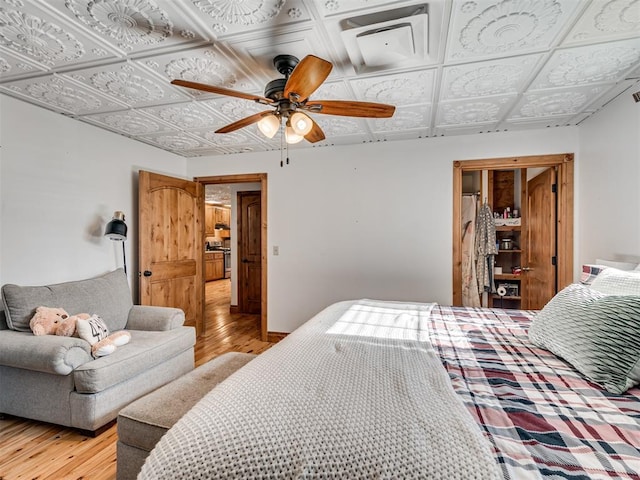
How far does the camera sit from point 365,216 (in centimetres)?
359

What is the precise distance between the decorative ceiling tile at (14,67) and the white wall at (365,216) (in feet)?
7.04

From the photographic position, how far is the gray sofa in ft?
6.48

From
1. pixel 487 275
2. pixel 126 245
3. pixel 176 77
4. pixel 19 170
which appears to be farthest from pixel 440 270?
pixel 19 170

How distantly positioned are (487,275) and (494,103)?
265cm

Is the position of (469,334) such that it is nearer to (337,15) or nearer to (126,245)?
(337,15)

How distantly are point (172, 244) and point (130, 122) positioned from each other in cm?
142

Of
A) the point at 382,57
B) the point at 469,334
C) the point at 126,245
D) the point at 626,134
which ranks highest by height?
the point at 382,57

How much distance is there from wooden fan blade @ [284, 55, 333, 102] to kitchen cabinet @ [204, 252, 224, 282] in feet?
24.4

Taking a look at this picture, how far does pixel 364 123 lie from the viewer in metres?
2.97

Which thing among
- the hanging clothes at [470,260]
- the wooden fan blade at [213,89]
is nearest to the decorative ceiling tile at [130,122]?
the wooden fan blade at [213,89]

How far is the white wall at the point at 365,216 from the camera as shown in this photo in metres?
3.34

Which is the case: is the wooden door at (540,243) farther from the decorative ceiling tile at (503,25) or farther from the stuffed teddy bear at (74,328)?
the stuffed teddy bear at (74,328)

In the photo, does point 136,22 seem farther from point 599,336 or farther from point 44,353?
point 599,336

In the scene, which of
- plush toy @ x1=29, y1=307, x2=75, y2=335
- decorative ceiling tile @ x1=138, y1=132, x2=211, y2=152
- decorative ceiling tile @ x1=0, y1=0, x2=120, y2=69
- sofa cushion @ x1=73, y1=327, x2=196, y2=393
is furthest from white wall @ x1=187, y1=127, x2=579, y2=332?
decorative ceiling tile @ x1=0, y1=0, x2=120, y2=69
